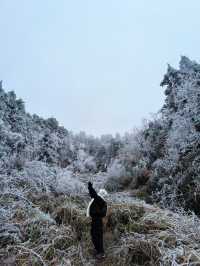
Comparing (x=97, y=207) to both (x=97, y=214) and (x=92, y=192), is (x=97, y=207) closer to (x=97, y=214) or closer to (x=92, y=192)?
(x=97, y=214)

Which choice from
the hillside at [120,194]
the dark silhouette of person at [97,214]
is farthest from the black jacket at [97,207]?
the hillside at [120,194]

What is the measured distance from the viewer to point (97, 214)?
938 centimetres

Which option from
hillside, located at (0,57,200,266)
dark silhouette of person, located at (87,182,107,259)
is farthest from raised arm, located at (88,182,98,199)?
hillside, located at (0,57,200,266)

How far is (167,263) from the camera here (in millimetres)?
8844

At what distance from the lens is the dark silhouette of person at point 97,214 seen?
938 cm

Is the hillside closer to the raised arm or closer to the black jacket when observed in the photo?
the black jacket

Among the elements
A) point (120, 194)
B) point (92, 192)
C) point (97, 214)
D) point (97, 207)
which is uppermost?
point (120, 194)

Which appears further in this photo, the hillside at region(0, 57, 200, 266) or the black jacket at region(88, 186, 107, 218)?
the hillside at region(0, 57, 200, 266)

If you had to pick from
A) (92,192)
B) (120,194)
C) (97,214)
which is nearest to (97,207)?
(97,214)

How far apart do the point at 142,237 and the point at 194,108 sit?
995 centimetres

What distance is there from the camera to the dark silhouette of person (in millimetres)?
9375

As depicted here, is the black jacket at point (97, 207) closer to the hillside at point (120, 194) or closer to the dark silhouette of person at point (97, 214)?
the dark silhouette of person at point (97, 214)

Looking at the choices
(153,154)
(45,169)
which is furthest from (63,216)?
(153,154)

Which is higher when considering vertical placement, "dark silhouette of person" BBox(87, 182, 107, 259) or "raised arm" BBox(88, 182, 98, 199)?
"raised arm" BBox(88, 182, 98, 199)
